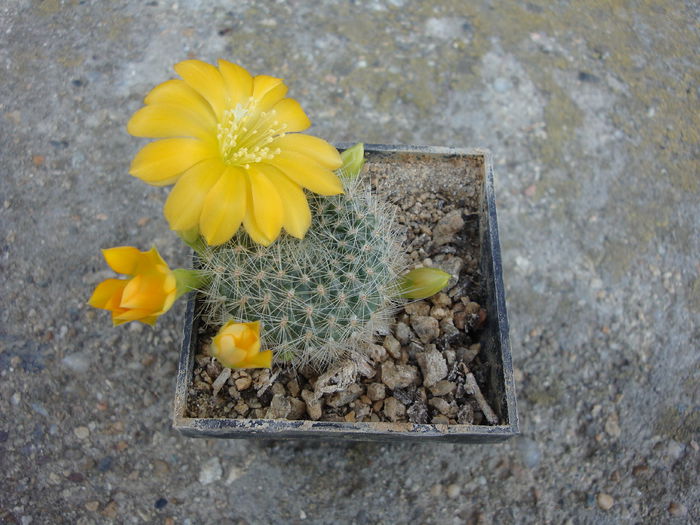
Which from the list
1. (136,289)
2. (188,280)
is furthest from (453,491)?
(136,289)

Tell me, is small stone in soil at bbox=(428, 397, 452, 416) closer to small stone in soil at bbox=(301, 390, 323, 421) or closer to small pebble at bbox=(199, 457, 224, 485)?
small stone in soil at bbox=(301, 390, 323, 421)

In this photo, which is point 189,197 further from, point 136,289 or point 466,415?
point 466,415

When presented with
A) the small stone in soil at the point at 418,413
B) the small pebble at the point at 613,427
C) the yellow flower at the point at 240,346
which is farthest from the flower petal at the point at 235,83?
the small pebble at the point at 613,427

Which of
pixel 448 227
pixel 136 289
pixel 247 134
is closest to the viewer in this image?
pixel 136 289

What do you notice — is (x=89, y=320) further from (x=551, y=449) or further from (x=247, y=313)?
(x=551, y=449)

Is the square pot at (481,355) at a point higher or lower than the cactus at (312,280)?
lower

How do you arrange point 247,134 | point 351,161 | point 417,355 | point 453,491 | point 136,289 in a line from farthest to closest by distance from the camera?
point 453,491, point 417,355, point 351,161, point 247,134, point 136,289

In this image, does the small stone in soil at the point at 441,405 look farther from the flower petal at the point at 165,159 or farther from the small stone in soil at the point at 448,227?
the flower petal at the point at 165,159
